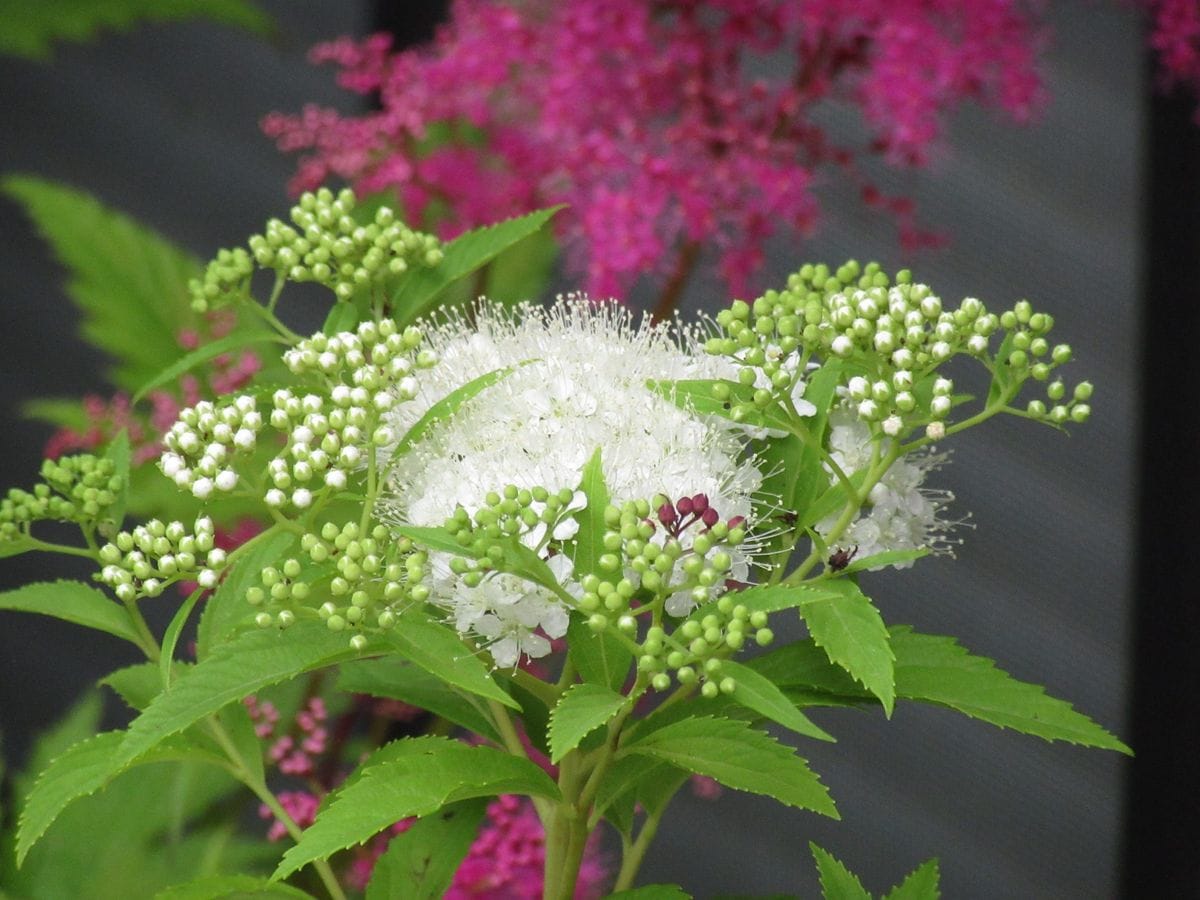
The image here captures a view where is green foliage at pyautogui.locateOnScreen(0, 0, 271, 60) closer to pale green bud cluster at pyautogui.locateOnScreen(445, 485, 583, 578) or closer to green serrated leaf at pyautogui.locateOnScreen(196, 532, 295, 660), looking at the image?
green serrated leaf at pyautogui.locateOnScreen(196, 532, 295, 660)

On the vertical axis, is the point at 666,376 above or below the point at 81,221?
above

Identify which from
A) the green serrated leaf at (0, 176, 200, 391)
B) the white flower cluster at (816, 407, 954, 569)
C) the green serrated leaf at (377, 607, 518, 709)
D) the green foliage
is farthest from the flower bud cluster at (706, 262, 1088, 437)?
the green foliage

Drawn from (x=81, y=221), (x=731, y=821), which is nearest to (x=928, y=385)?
(x=81, y=221)

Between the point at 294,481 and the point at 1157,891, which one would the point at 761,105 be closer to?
the point at 294,481

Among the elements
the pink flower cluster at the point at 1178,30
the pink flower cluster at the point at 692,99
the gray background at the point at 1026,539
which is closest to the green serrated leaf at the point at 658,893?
the pink flower cluster at the point at 692,99

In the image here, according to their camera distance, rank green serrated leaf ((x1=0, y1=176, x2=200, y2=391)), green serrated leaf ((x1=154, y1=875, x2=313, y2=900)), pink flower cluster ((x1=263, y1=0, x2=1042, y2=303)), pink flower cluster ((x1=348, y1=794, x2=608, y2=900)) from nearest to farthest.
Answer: green serrated leaf ((x1=154, y1=875, x2=313, y2=900)) < pink flower cluster ((x1=348, y1=794, x2=608, y2=900)) < pink flower cluster ((x1=263, y1=0, x2=1042, y2=303)) < green serrated leaf ((x1=0, y1=176, x2=200, y2=391))
